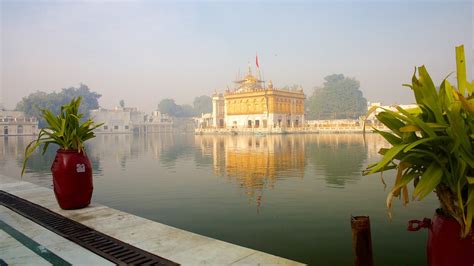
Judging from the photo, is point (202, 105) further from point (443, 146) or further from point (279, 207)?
point (443, 146)

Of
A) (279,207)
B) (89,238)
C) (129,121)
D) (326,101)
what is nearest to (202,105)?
(129,121)

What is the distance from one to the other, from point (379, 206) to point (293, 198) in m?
1.76

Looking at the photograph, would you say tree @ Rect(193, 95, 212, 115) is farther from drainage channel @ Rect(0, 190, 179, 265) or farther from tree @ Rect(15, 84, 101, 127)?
drainage channel @ Rect(0, 190, 179, 265)

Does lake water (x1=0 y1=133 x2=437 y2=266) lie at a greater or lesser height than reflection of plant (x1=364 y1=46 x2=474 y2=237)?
lesser

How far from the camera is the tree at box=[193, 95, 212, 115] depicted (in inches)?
5960

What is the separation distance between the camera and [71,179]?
5.23 metres

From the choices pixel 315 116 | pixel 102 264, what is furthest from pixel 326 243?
pixel 315 116

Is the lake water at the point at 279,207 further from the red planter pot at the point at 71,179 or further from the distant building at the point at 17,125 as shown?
the distant building at the point at 17,125

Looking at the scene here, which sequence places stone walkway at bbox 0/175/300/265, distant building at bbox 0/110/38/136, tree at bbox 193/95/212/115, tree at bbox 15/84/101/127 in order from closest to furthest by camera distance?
stone walkway at bbox 0/175/300/265 < distant building at bbox 0/110/38/136 < tree at bbox 15/84/101/127 < tree at bbox 193/95/212/115

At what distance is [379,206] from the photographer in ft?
21.4

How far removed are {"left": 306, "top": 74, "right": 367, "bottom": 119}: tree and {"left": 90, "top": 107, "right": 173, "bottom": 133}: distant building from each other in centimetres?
5173

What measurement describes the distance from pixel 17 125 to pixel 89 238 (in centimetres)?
8371

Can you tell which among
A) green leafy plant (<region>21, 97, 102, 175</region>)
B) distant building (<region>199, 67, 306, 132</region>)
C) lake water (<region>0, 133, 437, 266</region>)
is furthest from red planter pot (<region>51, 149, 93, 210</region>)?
distant building (<region>199, 67, 306, 132</region>)

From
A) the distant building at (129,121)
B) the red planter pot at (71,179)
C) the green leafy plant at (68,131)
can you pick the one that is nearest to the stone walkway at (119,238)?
the red planter pot at (71,179)
